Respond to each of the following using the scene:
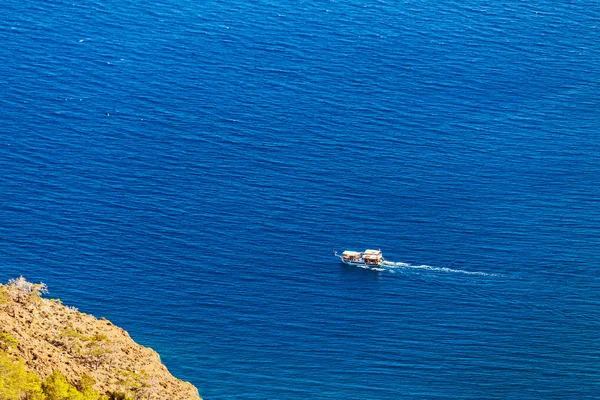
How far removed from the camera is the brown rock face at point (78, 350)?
110 m

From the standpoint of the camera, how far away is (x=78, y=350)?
116875 mm

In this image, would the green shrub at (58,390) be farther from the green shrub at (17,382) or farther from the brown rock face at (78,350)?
the brown rock face at (78,350)

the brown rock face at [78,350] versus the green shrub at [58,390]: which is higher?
the brown rock face at [78,350]

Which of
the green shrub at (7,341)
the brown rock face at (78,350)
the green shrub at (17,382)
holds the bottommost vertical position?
the green shrub at (17,382)

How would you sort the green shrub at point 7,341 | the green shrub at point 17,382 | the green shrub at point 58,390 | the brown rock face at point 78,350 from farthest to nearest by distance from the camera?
the brown rock face at point 78,350, the green shrub at point 7,341, the green shrub at point 58,390, the green shrub at point 17,382

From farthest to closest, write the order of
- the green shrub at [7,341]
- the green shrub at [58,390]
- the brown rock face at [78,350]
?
1. the brown rock face at [78,350]
2. the green shrub at [7,341]
3. the green shrub at [58,390]

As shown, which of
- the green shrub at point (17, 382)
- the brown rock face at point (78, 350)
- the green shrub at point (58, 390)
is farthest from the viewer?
the brown rock face at point (78, 350)

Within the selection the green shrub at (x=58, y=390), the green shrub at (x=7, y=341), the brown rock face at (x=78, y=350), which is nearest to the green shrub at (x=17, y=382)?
the green shrub at (x=58, y=390)

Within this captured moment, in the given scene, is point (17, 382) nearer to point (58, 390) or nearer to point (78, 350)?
point (58, 390)

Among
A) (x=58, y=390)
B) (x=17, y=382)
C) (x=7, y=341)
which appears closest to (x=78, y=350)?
(x=7, y=341)

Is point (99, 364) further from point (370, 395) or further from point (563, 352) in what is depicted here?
point (563, 352)

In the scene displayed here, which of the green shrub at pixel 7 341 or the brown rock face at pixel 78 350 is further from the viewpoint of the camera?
the brown rock face at pixel 78 350

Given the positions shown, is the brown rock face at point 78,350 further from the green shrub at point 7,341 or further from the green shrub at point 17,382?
the green shrub at point 17,382

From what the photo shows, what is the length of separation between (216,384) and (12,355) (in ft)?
225
